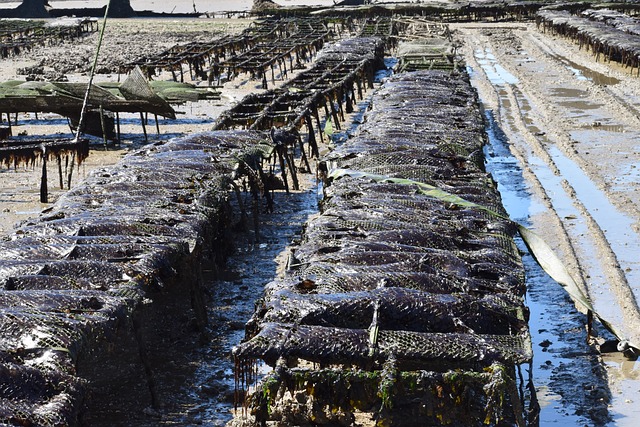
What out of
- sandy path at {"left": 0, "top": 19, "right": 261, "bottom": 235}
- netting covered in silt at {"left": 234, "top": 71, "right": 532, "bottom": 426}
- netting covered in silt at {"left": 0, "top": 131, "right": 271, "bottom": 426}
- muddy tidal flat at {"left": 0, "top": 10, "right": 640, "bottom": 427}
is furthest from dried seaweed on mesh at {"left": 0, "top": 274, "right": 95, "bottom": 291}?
Result: sandy path at {"left": 0, "top": 19, "right": 261, "bottom": 235}

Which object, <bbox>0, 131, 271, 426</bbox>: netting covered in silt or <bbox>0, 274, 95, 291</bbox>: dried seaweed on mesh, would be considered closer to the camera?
<bbox>0, 131, 271, 426</bbox>: netting covered in silt

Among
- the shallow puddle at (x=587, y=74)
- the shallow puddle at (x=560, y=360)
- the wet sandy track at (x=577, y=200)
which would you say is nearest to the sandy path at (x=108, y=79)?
the shallow puddle at (x=560, y=360)

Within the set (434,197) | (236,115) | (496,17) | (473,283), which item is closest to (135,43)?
(496,17)

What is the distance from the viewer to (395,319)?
9.00 metres

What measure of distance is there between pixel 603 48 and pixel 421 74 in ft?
52.7

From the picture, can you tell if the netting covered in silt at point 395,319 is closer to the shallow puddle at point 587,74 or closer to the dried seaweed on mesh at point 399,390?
the dried seaweed on mesh at point 399,390

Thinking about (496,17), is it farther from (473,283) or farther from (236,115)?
(473,283)

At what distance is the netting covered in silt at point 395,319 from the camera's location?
8062 mm

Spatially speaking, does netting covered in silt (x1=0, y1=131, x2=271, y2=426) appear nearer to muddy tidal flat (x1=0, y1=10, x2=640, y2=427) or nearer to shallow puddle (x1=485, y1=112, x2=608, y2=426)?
muddy tidal flat (x1=0, y1=10, x2=640, y2=427)

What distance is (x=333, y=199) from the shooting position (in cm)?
1276

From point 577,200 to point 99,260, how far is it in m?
9.30

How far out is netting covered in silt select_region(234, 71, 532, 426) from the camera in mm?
8062

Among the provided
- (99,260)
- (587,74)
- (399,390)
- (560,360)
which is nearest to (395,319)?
(399,390)

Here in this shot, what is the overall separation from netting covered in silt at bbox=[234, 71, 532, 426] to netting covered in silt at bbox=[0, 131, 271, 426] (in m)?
1.39
